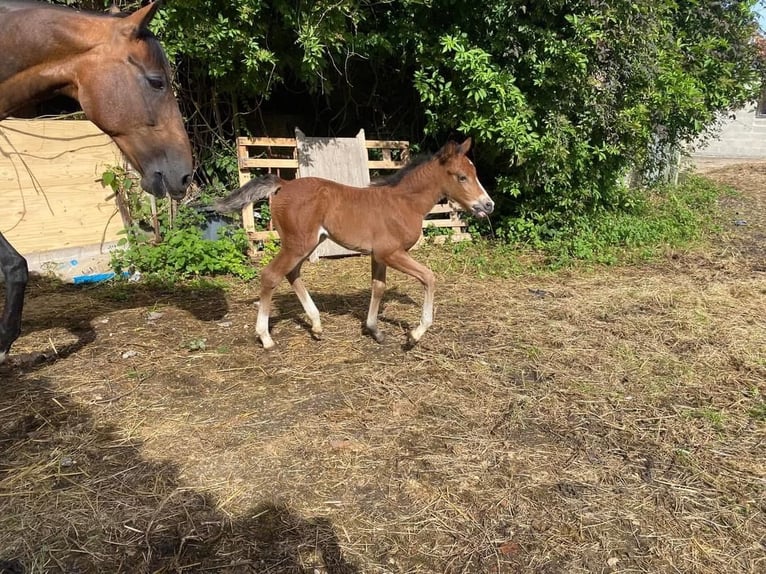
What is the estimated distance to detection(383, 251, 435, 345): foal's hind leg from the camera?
4.09m

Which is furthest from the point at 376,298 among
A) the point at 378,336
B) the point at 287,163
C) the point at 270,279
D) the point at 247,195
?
the point at 287,163

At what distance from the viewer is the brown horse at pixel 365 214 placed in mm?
4125

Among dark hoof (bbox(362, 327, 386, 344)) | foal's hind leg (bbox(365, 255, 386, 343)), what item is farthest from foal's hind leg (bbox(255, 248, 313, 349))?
dark hoof (bbox(362, 327, 386, 344))

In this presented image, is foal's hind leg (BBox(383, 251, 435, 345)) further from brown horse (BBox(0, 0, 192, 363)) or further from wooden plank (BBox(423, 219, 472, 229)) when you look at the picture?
wooden plank (BBox(423, 219, 472, 229))

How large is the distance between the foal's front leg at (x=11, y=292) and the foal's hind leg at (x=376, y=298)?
2.42 metres

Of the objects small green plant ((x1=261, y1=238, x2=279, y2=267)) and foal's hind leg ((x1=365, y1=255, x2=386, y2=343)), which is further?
small green plant ((x1=261, y1=238, x2=279, y2=267))

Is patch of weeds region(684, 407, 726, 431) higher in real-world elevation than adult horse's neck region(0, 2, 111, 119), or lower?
lower

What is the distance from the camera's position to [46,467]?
260 centimetres

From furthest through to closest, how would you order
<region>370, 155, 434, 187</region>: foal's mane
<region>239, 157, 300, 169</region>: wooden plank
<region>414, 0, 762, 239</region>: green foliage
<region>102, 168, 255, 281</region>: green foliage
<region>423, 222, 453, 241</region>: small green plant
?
<region>423, 222, 453, 241</region>: small green plant, <region>239, 157, 300, 169</region>: wooden plank, <region>414, 0, 762, 239</region>: green foliage, <region>102, 168, 255, 281</region>: green foliage, <region>370, 155, 434, 187</region>: foal's mane

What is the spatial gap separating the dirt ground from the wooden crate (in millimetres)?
2360

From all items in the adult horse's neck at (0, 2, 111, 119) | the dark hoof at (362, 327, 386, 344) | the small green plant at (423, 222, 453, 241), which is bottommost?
the dark hoof at (362, 327, 386, 344)

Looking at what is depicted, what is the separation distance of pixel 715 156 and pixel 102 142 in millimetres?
18214

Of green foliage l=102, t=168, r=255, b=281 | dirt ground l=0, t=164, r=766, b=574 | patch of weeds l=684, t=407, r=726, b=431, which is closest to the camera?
dirt ground l=0, t=164, r=766, b=574

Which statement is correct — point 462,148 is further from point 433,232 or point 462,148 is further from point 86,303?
point 86,303
